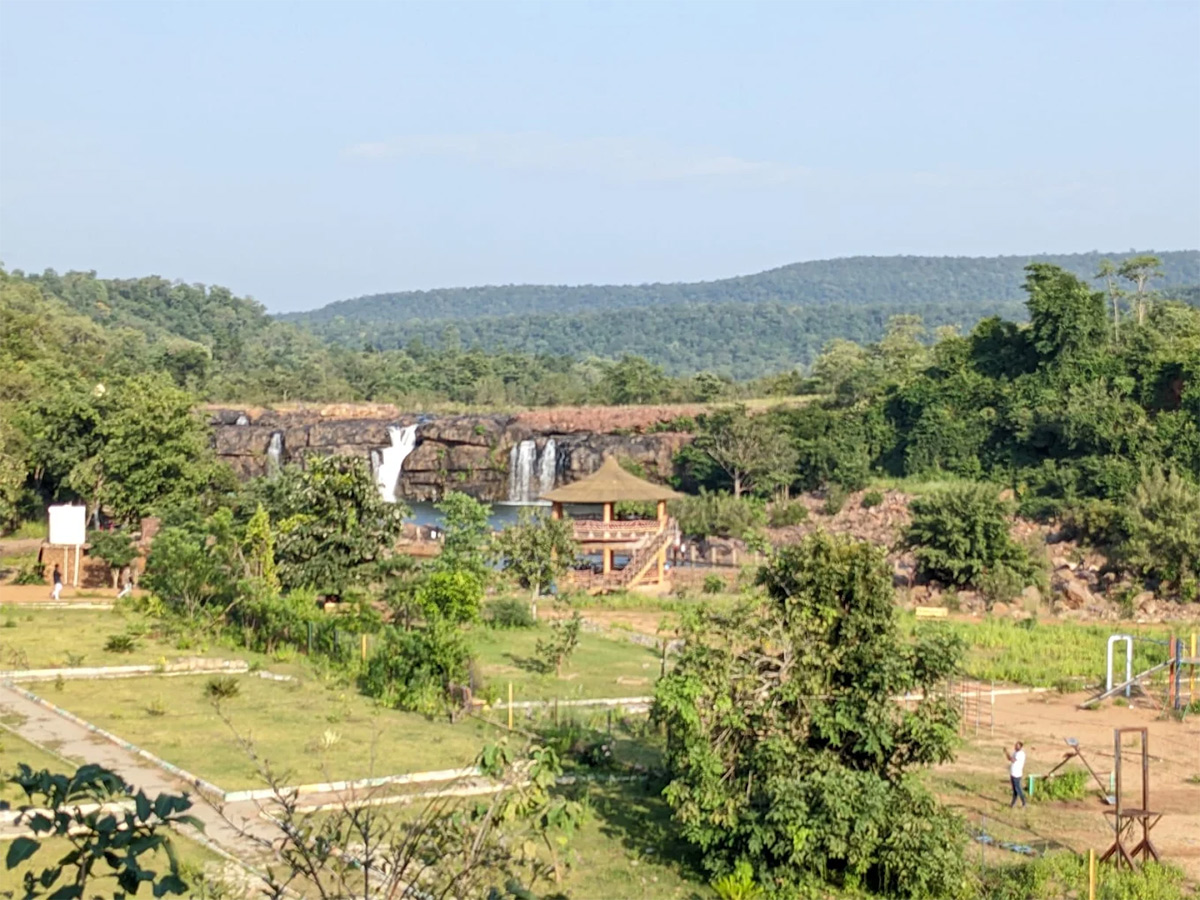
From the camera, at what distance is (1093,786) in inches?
634

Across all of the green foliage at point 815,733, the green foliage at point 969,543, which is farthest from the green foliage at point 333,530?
the green foliage at point 969,543

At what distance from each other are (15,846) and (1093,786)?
574 inches

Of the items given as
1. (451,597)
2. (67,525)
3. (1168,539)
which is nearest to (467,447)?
(67,525)

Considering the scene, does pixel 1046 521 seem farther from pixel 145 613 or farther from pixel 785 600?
pixel 785 600

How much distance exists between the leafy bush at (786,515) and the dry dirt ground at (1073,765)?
24022 mm

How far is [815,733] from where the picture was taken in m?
13.1

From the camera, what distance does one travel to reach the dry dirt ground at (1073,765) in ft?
45.7

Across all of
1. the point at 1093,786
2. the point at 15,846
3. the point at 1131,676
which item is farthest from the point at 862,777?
the point at 1131,676

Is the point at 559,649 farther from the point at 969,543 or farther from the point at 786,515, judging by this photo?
the point at 786,515

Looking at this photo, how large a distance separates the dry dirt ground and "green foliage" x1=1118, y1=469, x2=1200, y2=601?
12405 millimetres

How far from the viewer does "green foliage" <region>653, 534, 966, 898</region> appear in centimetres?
1182

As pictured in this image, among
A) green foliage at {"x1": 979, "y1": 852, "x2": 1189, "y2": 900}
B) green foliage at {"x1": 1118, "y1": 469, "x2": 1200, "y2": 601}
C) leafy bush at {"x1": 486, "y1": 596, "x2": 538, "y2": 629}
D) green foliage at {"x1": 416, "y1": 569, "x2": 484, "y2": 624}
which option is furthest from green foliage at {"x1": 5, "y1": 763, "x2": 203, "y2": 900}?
green foliage at {"x1": 1118, "y1": 469, "x2": 1200, "y2": 601}

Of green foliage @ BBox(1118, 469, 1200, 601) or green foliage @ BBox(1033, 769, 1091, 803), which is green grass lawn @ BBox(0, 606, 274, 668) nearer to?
green foliage @ BBox(1033, 769, 1091, 803)

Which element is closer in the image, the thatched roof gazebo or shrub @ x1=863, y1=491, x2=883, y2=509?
the thatched roof gazebo
